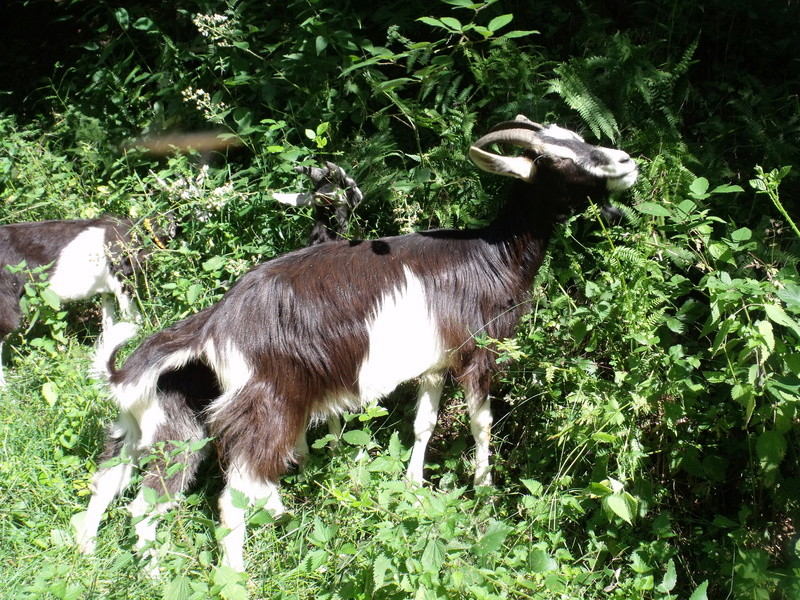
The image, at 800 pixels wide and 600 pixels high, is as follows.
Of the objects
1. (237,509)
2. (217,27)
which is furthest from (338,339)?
(217,27)

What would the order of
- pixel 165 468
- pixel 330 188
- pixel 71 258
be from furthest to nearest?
pixel 71 258 → pixel 330 188 → pixel 165 468

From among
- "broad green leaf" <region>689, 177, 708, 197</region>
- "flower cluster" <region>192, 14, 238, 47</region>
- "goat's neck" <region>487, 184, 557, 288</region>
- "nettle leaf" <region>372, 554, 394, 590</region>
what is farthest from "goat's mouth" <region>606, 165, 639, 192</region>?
"flower cluster" <region>192, 14, 238, 47</region>

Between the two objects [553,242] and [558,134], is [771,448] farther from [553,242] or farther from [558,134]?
[558,134]

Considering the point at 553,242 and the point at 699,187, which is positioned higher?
the point at 699,187

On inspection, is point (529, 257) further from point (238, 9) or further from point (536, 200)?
point (238, 9)

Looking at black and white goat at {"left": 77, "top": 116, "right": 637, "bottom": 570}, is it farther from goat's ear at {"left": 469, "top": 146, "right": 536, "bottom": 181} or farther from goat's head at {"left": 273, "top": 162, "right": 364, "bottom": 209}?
goat's head at {"left": 273, "top": 162, "right": 364, "bottom": 209}

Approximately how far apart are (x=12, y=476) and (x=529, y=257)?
2.71m

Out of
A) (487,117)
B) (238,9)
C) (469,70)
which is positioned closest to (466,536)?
(487,117)

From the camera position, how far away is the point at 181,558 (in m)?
2.54

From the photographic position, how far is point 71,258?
4.59 m

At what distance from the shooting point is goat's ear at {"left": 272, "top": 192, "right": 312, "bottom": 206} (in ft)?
13.2

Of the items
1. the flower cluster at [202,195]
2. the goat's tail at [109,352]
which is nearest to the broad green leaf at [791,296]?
the goat's tail at [109,352]

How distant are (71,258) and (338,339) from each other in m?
2.41

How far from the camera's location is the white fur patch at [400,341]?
10.5ft
